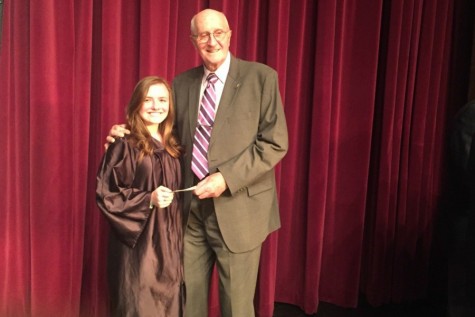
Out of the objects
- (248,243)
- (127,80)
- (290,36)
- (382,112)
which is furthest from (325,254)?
(127,80)

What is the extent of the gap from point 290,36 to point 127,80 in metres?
0.91

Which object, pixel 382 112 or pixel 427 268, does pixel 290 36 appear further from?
pixel 427 268

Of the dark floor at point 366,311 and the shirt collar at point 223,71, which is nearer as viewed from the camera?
the shirt collar at point 223,71

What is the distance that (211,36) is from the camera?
4.76ft

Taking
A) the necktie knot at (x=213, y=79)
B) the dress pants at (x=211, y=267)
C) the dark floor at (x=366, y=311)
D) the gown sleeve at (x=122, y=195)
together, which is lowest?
the dark floor at (x=366, y=311)

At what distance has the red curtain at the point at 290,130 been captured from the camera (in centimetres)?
185

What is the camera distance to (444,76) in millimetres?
2516

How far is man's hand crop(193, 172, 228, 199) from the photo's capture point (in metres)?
1.38

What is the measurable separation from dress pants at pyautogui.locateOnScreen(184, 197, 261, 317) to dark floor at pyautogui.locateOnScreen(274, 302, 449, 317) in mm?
874

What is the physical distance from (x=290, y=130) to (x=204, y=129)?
891 mm

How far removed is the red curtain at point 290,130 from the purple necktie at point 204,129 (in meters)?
0.56

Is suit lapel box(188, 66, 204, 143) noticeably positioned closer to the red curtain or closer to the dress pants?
the dress pants

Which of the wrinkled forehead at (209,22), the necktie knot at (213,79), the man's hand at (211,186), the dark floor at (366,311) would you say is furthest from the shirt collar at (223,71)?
the dark floor at (366,311)

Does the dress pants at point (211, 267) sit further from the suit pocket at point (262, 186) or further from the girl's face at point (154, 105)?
the girl's face at point (154, 105)
